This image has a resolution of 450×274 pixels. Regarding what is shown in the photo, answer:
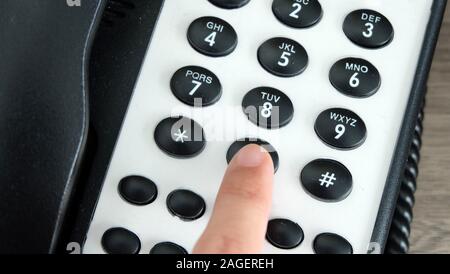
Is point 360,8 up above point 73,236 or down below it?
above

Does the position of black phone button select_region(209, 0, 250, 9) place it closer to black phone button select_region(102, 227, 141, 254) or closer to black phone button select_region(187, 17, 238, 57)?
black phone button select_region(187, 17, 238, 57)

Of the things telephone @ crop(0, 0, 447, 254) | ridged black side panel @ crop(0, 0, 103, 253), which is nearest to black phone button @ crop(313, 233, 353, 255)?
telephone @ crop(0, 0, 447, 254)

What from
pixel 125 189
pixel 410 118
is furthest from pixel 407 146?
pixel 125 189

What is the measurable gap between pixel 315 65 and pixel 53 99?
0.12m

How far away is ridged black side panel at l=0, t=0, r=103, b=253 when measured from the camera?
0.92 feet

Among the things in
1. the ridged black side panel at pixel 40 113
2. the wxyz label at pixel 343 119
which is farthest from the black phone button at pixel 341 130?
the ridged black side panel at pixel 40 113

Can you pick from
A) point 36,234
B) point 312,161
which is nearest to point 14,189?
point 36,234

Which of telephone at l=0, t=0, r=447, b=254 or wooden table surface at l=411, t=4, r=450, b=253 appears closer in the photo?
telephone at l=0, t=0, r=447, b=254

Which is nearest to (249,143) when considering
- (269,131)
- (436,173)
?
(269,131)

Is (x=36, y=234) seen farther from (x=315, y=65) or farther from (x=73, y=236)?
(x=315, y=65)

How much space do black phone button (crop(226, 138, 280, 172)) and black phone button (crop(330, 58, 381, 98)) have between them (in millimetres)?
43

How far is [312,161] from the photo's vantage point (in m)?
0.31

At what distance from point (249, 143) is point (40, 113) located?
0.28 feet

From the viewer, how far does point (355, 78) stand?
0.32 meters
